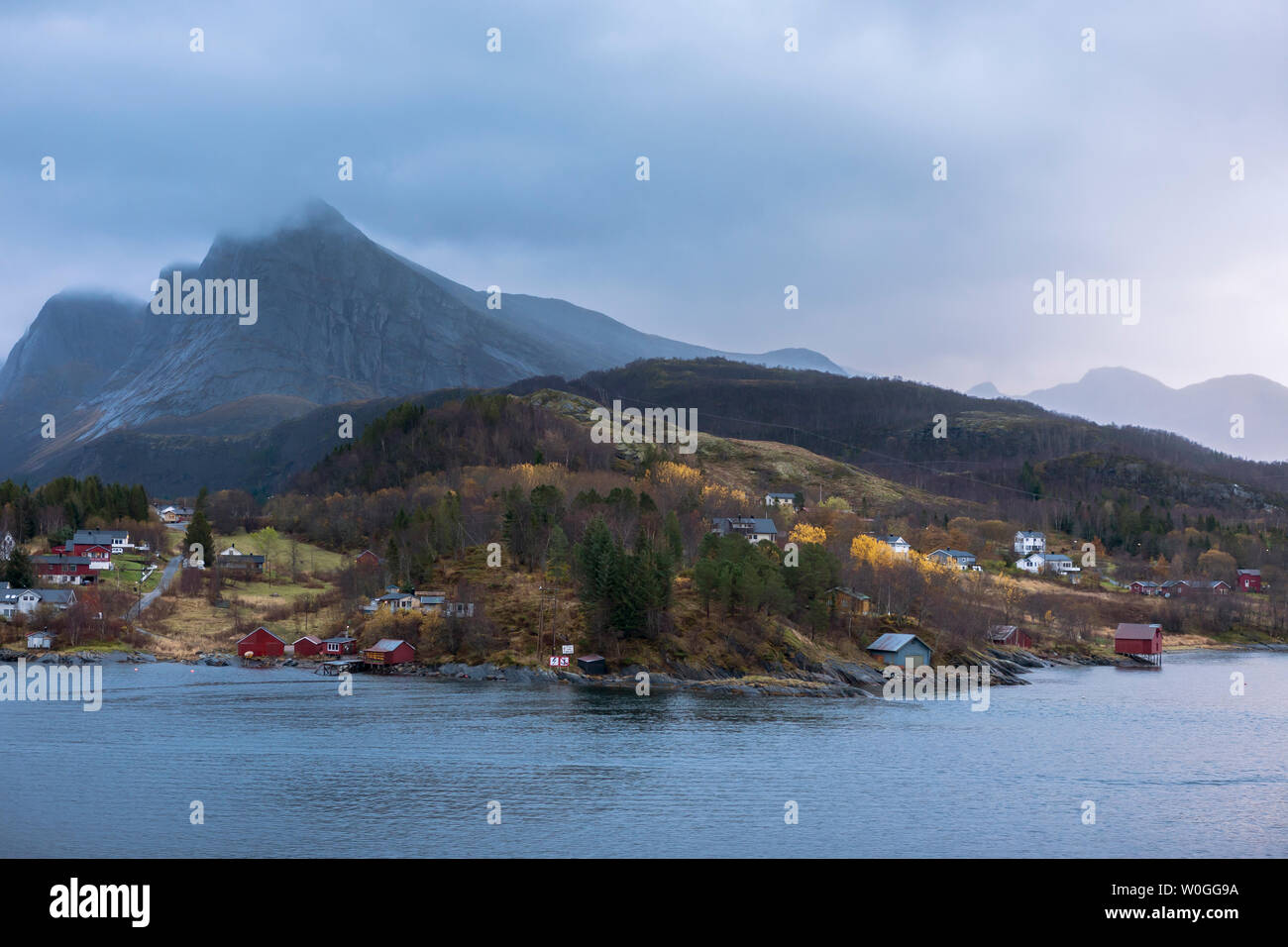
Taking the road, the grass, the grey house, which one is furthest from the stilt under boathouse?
the road

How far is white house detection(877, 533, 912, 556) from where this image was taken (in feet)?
379

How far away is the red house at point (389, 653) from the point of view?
251ft

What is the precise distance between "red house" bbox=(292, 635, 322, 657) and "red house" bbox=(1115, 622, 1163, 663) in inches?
2634

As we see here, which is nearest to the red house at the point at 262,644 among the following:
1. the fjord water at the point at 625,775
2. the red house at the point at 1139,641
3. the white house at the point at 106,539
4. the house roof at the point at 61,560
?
the fjord water at the point at 625,775

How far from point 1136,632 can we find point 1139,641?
44.9 inches

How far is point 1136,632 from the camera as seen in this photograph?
311 ft

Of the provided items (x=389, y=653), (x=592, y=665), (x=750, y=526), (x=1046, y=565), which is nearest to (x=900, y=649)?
(x=592, y=665)

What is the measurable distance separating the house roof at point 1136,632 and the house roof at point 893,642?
26.2 metres

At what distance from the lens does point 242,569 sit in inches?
4126

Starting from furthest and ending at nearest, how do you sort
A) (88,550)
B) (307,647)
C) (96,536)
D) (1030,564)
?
1. (1030,564)
2. (96,536)
3. (88,550)
4. (307,647)

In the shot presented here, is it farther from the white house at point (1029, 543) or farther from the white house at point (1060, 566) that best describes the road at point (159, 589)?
the white house at point (1029, 543)

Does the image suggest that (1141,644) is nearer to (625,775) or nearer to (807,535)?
(807,535)
